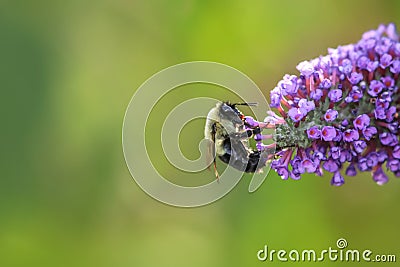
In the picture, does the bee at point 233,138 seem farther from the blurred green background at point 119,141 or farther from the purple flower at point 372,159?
the blurred green background at point 119,141

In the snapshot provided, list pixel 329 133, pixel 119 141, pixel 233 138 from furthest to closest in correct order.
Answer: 1. pixel 119 141
2. pixel 233 138
3. pixel 329 133

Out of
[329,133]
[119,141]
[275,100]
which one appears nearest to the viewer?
[329,133]

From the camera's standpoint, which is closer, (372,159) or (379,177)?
(372,159)

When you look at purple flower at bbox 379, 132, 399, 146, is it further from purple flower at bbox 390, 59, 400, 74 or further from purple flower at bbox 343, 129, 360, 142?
purple flower at bbox 390, 59, 400, 74

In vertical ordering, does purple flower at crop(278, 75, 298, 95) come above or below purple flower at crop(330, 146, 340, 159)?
above

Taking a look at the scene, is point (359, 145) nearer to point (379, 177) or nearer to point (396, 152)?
point (396, 152)

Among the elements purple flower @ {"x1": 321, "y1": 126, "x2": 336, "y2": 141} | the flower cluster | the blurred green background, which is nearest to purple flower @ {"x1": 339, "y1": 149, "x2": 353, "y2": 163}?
the flower cluster

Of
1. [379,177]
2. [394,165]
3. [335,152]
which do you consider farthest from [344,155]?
[379,177]
